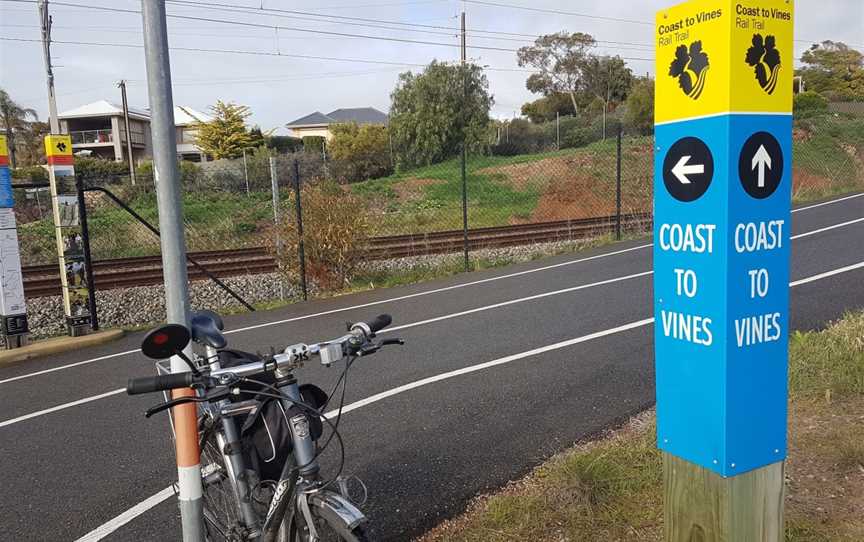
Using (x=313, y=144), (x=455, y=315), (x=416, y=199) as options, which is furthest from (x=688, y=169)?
(x=313, y=144)

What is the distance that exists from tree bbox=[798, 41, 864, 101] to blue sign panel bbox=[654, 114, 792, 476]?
56.5m

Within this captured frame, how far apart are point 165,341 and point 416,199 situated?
2429 cm

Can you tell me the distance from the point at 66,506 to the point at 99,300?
808 centimetres

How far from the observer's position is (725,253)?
2.10 m

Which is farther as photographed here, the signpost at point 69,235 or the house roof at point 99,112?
the house roof at point 99,112

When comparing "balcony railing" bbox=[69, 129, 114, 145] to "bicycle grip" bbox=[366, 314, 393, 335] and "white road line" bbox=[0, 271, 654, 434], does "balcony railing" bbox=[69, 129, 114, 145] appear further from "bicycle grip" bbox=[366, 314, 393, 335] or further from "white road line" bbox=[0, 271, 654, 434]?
"bicycle grip" bbox=[366, 314, 393, 335]

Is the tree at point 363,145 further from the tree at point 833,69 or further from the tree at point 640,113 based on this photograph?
the tree at point 833,69

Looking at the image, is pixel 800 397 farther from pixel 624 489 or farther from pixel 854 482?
pixel 624 489

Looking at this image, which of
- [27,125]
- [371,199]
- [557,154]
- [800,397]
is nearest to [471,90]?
[557,154]

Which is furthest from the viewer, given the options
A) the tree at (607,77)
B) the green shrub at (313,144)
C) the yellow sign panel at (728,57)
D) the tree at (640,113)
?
the tree at (607,77)

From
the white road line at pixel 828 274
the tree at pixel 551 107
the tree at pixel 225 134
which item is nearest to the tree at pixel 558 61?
the tree at pixel 551 107

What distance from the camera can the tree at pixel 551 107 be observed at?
59.7m

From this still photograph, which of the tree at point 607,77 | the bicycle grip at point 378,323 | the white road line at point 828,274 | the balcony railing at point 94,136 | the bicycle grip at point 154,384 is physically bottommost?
the white road line at point 828,274

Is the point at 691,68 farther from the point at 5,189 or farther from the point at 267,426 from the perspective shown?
the point at 5,189
